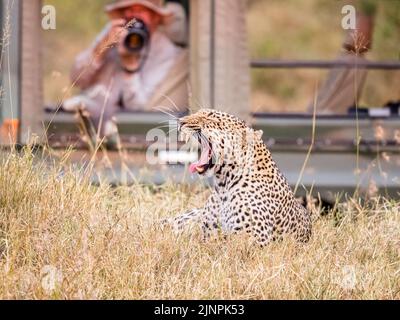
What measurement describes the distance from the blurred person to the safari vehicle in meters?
0.33

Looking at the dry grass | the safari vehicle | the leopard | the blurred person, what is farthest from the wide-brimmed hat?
the leopard

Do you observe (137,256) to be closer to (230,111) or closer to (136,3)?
(230,111)

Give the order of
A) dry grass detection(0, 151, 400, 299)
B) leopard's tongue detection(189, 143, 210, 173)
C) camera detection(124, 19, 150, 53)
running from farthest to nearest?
camera detection(124, 19, 150, 53)
leopard's tongue detection(189, 143, 210, 173)
dry grass detection(0, 151, 400, 299)

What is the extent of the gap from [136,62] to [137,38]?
17 centimetres

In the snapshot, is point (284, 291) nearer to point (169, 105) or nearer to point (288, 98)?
point (169, 105)

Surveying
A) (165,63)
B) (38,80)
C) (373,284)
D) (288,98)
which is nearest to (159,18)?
(165,63)

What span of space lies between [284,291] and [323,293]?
0.15 metres

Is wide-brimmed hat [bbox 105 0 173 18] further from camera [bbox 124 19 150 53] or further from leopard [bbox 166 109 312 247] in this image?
leopard [bbox 166 109 312 247]

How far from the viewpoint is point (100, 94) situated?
806 centimetres

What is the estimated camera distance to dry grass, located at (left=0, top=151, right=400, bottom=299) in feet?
14.5

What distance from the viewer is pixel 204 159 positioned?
486 cm

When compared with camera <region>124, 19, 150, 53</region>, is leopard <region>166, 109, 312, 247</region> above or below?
below

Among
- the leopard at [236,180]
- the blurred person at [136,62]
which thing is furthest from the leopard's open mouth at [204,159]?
the blurred person at [136,62]

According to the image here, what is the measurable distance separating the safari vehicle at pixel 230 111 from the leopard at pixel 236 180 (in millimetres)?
2093
